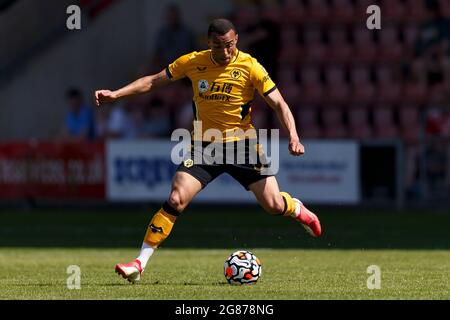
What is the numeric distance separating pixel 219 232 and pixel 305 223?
531 centimetres

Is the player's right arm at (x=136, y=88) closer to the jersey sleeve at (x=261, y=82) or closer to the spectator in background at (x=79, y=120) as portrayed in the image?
the jersey sleeve at (x=261, y=82)

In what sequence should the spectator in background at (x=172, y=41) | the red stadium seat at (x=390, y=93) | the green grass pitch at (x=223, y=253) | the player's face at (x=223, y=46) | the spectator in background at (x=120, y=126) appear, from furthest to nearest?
the spectator in background at (x=172, y=41) → the red stadium seat at (x=390, y=93) → the spectator in background at (x=120, y=126) → the player's face at (x=223, y=46) → the green grass pitch at (x=223, y=253)

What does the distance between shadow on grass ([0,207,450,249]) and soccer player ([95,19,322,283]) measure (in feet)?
12.5

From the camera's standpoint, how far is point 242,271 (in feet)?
35.8

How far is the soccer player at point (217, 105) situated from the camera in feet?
36.7

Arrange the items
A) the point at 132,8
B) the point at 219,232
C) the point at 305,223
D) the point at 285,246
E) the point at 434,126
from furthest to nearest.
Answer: the point at 132,8 < the point at 434,126 < the point at 219,232 < the point at 285,246 < the point at 305,223

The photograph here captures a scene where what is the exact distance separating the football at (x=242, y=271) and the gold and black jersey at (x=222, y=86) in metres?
1.29

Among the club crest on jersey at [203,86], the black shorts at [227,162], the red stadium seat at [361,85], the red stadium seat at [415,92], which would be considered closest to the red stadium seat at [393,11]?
the red stadium seat at [361,85]

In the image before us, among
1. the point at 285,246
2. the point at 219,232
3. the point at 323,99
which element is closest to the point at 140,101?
the point at 323,99

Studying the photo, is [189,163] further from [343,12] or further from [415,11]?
[415,11]

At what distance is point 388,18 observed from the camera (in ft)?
80.9

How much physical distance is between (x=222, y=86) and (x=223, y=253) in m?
3.66

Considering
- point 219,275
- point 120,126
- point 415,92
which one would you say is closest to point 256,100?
point 120,126
